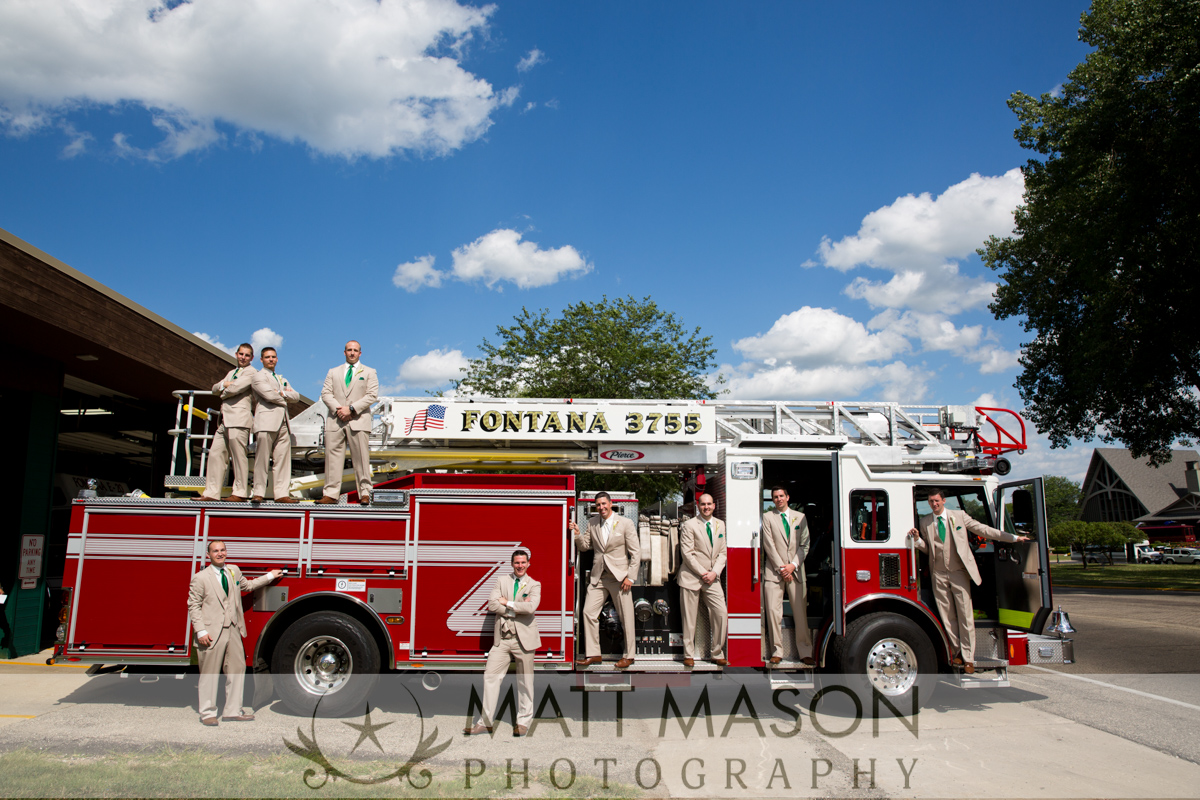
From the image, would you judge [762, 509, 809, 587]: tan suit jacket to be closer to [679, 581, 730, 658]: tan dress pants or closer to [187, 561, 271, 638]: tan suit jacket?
[679, 581, 730, 658]: tan dress pants

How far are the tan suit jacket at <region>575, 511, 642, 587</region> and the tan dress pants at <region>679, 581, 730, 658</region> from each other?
0.67 m

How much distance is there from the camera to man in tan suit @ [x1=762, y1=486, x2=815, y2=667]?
8016 millimetres

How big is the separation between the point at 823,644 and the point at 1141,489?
238ft

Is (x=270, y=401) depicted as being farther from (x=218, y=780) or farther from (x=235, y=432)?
(x=218, y=780)

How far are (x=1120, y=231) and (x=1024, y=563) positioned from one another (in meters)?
16.2

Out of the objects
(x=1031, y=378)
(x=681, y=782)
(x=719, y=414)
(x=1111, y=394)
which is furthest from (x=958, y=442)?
(x=1031, y=378)

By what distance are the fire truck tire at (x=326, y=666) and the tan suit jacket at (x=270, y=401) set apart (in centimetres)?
217

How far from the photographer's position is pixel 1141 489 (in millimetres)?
64938

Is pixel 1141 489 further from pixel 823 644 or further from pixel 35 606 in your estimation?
pixel 35 606

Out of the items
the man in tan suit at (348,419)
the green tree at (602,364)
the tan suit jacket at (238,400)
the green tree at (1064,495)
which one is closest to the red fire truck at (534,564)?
the man in tan suit at (348,419)

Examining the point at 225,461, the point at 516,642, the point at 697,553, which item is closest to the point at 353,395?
the point at 225,461

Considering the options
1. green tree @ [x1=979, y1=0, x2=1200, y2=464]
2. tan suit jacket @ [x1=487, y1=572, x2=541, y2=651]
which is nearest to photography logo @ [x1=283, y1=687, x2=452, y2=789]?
tan suit jacket @ [x1=487, y1=572, x2=541, y2=651]

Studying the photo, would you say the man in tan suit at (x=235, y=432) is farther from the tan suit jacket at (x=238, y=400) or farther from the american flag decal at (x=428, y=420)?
the american flag decal at (x=428, y=420)

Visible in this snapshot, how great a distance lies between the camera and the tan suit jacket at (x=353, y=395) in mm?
8391
